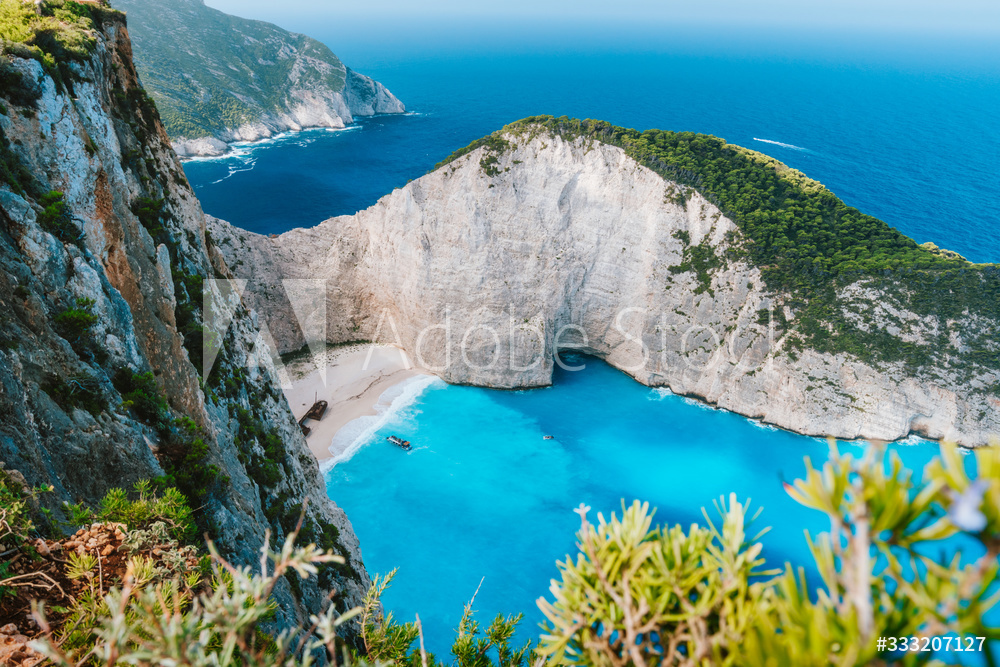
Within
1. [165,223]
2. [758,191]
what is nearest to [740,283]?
[758,191]

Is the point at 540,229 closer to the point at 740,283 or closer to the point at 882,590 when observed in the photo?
the point at 740,283

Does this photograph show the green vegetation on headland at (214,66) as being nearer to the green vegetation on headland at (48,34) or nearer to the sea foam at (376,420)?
the sea foam at (376,420)

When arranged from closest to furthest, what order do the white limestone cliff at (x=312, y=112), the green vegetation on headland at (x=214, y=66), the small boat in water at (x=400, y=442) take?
the small boat in water at (x=400, y=442)
the white limestone cliff at (x=312, y=112)
the green vegetation on headland at (x=214, y=66)

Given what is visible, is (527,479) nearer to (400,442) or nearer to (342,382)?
(400,442)

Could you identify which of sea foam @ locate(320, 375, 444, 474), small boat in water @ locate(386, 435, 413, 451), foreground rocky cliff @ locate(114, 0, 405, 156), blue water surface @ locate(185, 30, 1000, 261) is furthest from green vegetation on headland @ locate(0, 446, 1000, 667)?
foreground rocky cliff @ locate(114, 0, 405, 156)

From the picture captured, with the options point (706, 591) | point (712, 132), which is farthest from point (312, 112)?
point (706, 591)

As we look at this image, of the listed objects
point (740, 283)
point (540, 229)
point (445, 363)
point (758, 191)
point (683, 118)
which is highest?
point (683, 118)

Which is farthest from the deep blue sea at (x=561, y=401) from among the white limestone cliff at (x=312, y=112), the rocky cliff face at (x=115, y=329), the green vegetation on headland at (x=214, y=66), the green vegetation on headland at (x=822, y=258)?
the green vegetation on headland at (x=214, y=66)
